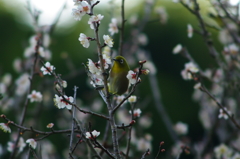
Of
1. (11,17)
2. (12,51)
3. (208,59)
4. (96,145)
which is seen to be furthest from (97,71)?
(11,17)

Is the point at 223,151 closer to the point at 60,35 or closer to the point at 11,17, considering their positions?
the point at 60,35

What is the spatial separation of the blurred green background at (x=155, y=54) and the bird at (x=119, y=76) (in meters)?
6.90

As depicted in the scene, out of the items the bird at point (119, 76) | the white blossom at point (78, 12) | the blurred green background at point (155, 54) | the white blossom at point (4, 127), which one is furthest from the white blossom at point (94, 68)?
the blurred green background at point (155, 54)

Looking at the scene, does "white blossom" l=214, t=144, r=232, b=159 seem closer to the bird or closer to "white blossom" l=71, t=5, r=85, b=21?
the bird

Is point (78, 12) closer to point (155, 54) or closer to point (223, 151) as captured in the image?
point (223, 151)

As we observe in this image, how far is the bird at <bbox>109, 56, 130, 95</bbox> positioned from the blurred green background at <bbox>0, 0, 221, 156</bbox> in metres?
6.90

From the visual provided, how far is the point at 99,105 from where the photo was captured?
8031 mm

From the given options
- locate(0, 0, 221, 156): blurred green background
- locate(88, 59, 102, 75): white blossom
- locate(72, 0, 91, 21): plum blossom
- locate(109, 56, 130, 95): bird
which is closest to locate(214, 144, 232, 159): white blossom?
locate(109, 56, 130, 95): bird

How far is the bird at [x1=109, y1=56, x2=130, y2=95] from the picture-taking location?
2918mm

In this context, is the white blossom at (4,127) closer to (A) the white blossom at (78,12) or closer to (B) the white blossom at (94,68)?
(B) the white blossom at (94,68)

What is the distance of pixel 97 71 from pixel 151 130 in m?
8.36

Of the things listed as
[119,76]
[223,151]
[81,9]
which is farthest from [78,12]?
[223,151]

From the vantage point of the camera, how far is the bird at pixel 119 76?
2918 mm

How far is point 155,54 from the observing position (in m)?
12.8
